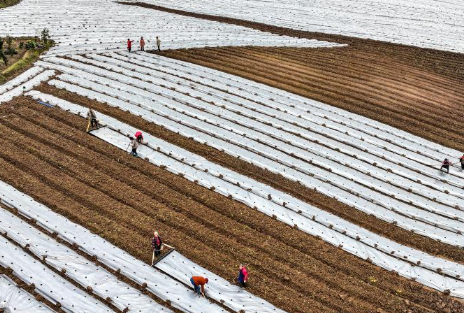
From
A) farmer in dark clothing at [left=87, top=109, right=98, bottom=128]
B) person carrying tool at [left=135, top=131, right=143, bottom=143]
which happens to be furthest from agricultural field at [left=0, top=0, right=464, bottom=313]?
person carrying tool at [left=135, top=131, right=143, bottom=143]

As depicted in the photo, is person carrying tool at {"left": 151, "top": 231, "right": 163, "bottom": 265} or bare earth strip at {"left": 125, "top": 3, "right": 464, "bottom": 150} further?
bare earth strip at {"left": 125, "top": 3, "right": 464, "bottom": 150}

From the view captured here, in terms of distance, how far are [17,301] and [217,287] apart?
7.02 m

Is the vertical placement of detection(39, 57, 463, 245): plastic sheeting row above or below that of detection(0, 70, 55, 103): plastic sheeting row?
below

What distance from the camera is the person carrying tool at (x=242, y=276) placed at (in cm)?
1275

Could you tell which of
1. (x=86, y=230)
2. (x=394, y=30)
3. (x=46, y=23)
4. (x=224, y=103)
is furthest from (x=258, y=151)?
(x=394, y=30)

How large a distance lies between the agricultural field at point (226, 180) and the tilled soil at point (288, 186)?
0.33 ft

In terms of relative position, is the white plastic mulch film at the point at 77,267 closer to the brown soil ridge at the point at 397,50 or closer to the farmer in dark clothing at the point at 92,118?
the farmer in dark clothing at the point at 92,118

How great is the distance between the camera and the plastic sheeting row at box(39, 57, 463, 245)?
17094mm

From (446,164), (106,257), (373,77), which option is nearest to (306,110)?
(446,164)

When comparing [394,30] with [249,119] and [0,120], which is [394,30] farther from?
[0,120]

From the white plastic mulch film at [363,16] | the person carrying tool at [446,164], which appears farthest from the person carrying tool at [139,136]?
the white plastic mulch film at [363,16]

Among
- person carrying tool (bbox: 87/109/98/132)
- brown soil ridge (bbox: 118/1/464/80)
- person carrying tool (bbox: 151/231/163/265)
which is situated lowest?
person carrying tool (bbox: 151/231/163/265)

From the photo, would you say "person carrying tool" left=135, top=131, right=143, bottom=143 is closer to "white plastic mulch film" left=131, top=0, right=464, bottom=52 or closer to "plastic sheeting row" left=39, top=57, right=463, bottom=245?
"plastic sheeting row" left=39, top=57, right=463, bottom=245

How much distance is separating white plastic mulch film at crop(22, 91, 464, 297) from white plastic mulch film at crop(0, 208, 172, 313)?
260 inches
